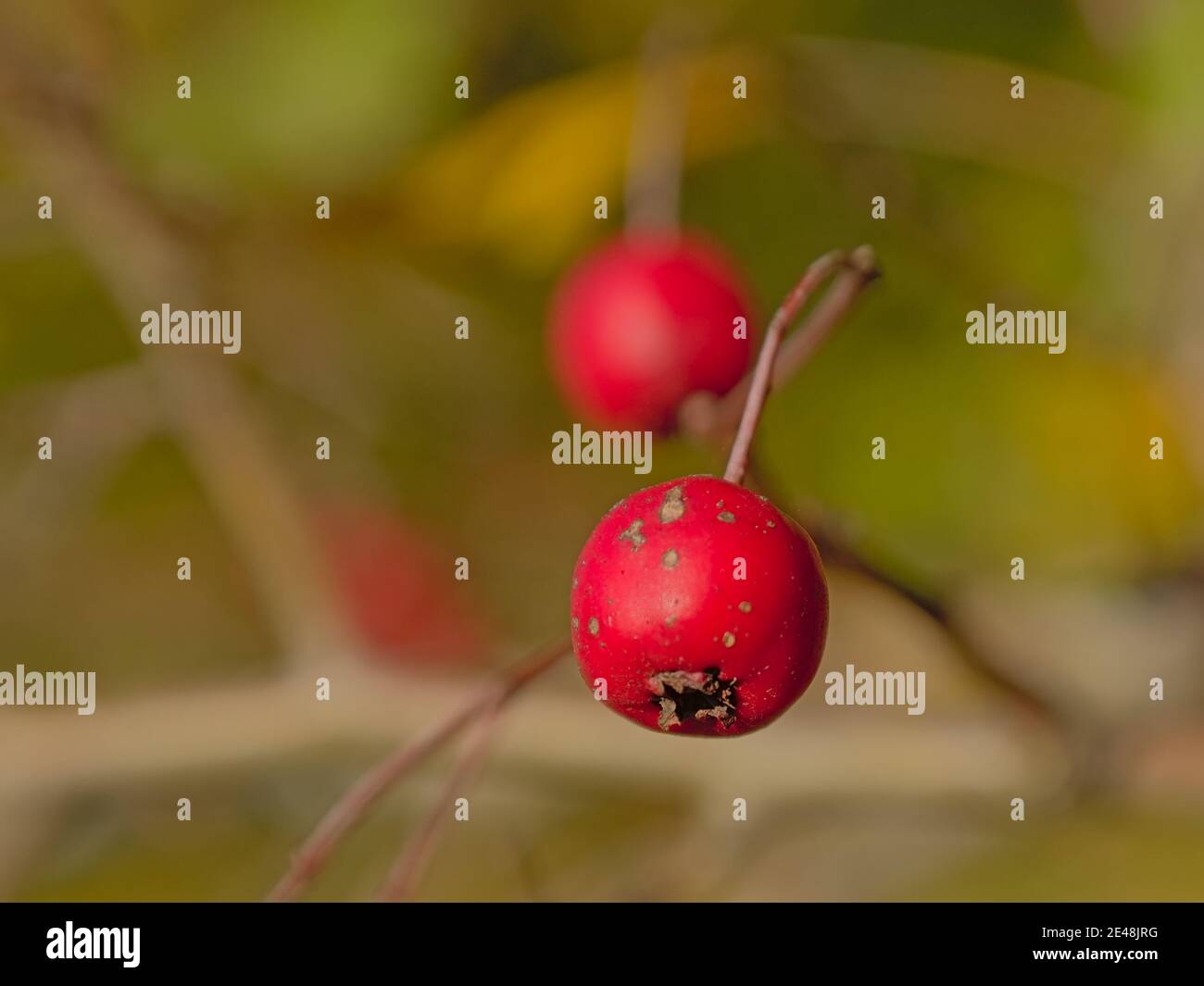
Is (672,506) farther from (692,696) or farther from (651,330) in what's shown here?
(651,330)

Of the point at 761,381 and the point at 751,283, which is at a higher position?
the point at 751,283

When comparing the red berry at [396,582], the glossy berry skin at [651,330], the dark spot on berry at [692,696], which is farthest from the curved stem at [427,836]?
the red berry at [396,582]

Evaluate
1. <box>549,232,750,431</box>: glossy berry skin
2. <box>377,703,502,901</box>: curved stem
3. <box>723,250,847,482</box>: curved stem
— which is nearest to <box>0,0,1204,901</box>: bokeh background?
<box>549,232,750,431</box>: glossy berry skin

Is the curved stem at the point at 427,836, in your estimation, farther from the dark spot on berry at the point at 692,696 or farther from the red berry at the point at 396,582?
the red berry at the point at 396,582

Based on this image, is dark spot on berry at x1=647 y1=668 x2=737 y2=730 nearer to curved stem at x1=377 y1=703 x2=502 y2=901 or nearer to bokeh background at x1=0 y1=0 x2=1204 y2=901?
curved stem at x1=377 y1=703 x2=502 y2=901

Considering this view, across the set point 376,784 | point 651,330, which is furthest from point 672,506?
point 651,330

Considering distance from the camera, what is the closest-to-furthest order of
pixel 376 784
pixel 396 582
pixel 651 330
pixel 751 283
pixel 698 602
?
pixel 698 602
pixel 376 784
pixel 651 330
pixel 751 283
pixel 396 582
